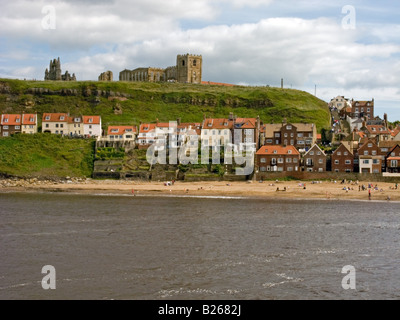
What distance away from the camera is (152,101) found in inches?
5463

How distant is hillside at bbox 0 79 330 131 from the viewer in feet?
422

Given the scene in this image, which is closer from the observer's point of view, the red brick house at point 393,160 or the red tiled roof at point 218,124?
the red brick house at point 393,160

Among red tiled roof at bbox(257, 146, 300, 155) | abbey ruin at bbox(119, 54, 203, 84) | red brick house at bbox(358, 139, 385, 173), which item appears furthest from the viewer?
abbey ruin at bbox(119, 54, 203, 84)

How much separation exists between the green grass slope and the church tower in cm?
6539

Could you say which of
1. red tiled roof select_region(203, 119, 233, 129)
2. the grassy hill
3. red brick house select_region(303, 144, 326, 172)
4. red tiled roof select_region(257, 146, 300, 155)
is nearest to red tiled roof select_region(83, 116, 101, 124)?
the grassy hill

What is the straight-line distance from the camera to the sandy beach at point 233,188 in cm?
7162

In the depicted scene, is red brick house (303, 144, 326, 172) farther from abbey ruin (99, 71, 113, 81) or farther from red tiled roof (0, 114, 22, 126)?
abbey ruin (99, 71, 113, 81)

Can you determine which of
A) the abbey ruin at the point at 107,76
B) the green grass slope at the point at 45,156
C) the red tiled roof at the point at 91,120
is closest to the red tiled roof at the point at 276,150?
the green grass slope at the point at 45,156

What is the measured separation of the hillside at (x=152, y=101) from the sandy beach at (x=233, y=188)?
41946 millimetres

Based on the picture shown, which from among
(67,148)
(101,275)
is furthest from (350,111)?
(101,275)

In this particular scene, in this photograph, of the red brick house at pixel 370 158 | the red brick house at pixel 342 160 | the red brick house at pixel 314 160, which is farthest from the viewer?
the red brick house at pixel 314 160

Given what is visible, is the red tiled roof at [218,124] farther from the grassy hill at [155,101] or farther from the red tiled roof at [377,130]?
the red tiled roof at [377,130]
